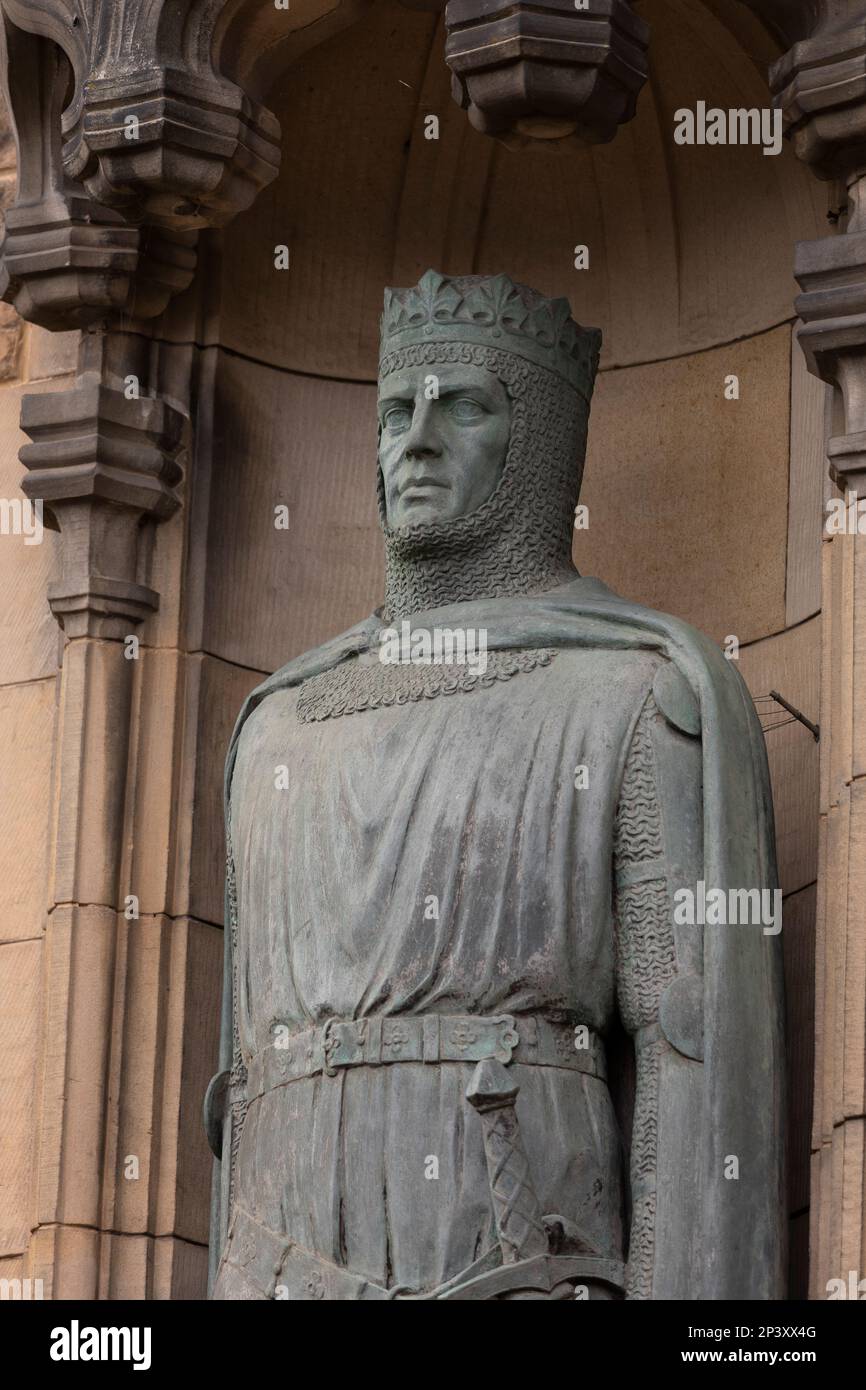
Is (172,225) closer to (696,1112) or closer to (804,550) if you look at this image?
(804,550)

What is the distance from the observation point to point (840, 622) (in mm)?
7559

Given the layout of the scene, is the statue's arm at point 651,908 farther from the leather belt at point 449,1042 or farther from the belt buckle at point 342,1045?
the belt buckle at point 342,1045

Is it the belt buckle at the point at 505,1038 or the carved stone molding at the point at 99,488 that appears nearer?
the belt buckle at the point at 505,1038

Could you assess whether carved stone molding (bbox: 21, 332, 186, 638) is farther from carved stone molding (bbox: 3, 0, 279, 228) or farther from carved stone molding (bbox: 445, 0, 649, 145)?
carved stone molding (bbox: 445, 0, 649, 145)

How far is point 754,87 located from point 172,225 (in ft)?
3.89

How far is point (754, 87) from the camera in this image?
27.3ft

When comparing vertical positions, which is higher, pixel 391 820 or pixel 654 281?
pixel 654 281

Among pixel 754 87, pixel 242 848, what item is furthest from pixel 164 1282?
pixel 754 87

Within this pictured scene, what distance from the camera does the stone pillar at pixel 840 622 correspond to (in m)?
7.18

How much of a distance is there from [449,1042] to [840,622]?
105 cm

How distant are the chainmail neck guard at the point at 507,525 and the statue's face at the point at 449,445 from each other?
0.02 meters

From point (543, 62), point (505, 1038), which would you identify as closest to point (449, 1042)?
point (505, 1038)

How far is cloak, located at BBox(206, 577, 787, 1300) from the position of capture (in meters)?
7.17

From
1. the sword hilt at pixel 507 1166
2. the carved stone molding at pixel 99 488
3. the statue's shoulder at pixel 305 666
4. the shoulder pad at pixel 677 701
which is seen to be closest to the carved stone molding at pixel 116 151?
the carved stone molding at pixel 99 488
